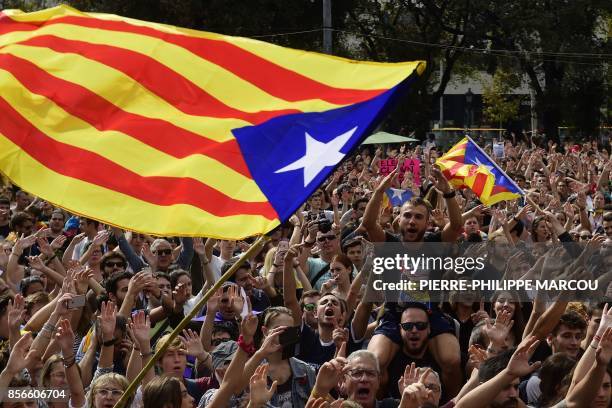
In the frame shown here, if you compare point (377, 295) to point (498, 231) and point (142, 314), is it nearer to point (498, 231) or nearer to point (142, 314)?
point (142, 314)

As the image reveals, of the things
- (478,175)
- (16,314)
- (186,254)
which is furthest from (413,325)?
(478,175)

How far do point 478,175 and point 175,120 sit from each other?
865 centimetres

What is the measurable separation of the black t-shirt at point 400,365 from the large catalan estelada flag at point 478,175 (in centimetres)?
694

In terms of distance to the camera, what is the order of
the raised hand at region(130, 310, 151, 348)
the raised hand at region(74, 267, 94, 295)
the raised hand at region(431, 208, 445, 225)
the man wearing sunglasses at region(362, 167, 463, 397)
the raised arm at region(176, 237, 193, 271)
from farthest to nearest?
the raised hand at region(431, 208, 445, 225), the raised arm at region(176, 237, 193, 271), the raised hand at region(74, 267, 94, 295), the man wearing sunglasses at region(362, 167, 463, 397), the raised hand at region(130, 310, 151, 348)

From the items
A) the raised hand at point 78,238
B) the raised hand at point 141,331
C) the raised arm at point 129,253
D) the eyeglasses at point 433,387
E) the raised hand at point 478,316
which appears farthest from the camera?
the raised hand at point 78,238

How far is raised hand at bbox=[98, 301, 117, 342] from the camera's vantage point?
7.24 meters

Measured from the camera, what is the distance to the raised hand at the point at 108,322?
724 centimetres

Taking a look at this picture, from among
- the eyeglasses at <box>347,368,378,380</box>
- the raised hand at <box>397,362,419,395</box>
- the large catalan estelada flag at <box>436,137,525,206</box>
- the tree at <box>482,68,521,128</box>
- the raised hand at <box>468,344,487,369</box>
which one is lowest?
the tree at <box>482,68,521,128</box>

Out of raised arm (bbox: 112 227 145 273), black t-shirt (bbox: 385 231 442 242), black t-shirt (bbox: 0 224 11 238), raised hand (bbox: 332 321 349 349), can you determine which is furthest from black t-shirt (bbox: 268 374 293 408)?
black t-shirt (bbox: 0 224 11 238)

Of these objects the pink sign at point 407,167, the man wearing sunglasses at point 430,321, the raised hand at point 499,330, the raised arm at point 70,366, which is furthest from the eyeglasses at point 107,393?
the pink sign at point 407,167

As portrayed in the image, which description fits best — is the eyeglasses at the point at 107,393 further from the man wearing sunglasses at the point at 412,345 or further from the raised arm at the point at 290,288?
the raised arm at the point at 290,288

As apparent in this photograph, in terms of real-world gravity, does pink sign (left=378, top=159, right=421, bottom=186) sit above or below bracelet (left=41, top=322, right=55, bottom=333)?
below

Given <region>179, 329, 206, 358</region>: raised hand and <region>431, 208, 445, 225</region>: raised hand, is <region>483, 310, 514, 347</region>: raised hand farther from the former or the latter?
<region>431, 208, 445, 225</region>: raised hand

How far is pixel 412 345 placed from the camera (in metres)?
7.70
